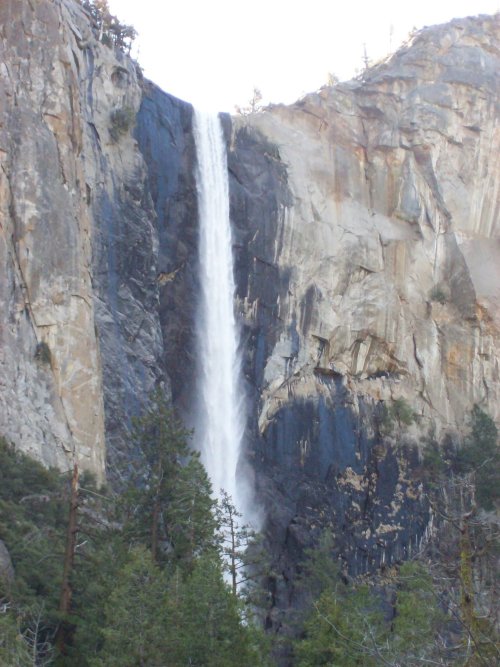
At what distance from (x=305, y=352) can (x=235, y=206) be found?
6.36 metres

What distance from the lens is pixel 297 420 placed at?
121ft

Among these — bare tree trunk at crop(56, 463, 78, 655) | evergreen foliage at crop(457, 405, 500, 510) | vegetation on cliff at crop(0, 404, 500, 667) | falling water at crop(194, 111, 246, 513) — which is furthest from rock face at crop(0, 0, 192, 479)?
evergreen foliage at crop(457, 405, 500, 510)

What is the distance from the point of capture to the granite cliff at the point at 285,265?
28078 millimetres

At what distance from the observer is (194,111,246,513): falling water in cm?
3459

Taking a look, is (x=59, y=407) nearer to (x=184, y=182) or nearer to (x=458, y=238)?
(x=184, y=182)

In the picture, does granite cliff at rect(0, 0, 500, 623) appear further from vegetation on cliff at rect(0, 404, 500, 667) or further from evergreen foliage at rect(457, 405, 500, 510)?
vegetation on cliff at rect(0, 404, 500, 667)

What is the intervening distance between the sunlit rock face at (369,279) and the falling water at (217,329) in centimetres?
69

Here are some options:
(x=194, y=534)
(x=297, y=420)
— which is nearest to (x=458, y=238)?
(x=297, y=420)

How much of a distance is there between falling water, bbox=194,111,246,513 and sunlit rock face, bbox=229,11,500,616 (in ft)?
2.27

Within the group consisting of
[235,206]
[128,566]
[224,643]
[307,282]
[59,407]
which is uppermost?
[235,206]

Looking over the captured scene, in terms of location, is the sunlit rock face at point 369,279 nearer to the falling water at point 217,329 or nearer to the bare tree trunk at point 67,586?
the falling water at point 217,329

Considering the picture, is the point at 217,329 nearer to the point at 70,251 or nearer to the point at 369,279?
the point at 369,279

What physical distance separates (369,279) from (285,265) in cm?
396

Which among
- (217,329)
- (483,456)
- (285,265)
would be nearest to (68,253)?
(217,329)
